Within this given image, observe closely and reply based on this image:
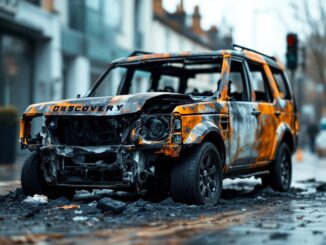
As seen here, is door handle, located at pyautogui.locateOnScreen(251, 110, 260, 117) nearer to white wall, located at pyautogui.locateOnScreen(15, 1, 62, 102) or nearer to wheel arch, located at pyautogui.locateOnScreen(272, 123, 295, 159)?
wheel arch, located at pyautogui.locateOnScreen(272, 123, 295, 159)

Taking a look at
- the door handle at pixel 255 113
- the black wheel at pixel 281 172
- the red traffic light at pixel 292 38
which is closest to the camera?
the door handle at pixel 255 113

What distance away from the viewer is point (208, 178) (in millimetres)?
7324

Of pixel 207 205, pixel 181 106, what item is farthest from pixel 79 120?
pixel 207 205

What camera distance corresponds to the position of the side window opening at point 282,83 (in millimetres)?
10305

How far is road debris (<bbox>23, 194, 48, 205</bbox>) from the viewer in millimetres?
7315

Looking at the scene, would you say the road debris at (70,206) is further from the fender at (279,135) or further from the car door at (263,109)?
the fender at (279,135)

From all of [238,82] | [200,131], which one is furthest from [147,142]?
[238,82]

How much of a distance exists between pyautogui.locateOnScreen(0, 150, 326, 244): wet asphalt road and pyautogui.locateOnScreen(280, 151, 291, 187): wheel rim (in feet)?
4.88

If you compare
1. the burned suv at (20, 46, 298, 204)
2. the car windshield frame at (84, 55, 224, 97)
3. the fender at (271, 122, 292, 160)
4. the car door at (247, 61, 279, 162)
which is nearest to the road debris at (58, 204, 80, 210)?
the burned suv at (20, 46, 298, 204)

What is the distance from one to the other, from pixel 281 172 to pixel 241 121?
1.88 m

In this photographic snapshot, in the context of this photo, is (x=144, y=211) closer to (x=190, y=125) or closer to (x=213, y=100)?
(x=190, y=125)

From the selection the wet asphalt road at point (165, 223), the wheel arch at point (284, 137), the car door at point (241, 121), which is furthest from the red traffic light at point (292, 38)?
the wet asphalt road at point (165, 223)

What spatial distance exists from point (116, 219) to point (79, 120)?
5.01 feet

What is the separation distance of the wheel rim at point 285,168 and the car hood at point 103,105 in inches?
120
